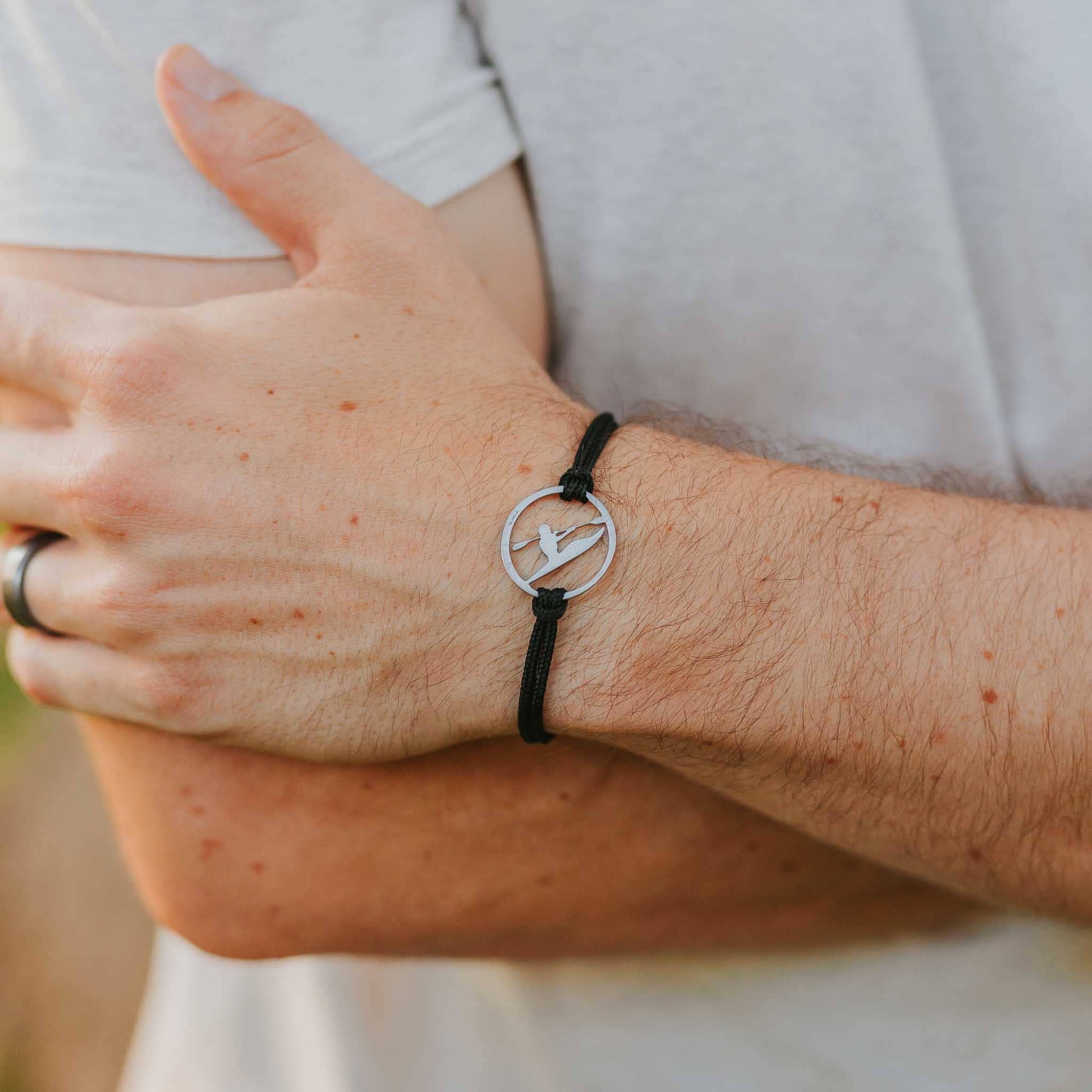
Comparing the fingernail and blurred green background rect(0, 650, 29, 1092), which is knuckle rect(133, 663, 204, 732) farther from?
blurred green background rect(0, 650, 29, 1092)

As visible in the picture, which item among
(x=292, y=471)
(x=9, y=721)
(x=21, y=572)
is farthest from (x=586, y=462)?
(x=9, y=721)

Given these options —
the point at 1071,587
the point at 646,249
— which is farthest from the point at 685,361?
the point at 1071,587

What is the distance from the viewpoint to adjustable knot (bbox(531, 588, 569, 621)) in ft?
3.34

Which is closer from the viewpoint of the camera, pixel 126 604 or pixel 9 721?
pixel 126 604

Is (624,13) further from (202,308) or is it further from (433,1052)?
(433,1052)

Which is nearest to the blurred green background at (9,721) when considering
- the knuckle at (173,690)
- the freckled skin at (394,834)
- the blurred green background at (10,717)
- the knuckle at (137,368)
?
the blurred green background at (10,717)

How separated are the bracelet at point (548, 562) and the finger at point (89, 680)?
41 centimetres

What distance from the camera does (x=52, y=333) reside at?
3.40ft

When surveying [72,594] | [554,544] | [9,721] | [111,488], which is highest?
[111,488]

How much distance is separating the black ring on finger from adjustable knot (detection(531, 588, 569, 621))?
601 millimetres

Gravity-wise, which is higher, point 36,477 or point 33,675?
point 36,477

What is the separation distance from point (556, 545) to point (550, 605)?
7 centimetres

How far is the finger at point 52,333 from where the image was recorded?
103 cm

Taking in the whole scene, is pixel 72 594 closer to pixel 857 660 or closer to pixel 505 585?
pixel 505 585
